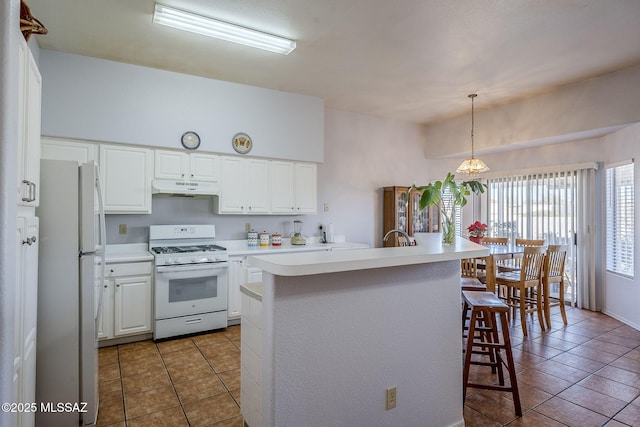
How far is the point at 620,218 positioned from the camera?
14.4 ft

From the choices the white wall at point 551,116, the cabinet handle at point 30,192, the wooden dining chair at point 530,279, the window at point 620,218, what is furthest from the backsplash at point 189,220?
the window at point 620,218

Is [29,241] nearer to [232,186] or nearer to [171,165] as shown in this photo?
[171,165]

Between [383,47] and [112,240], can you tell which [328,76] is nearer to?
[383,47]

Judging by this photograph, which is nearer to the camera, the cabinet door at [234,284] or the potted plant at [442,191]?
the potted plant at [442,191]

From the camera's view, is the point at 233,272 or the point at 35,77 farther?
the point at 233,272

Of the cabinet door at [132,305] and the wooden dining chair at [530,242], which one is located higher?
the wooden dining chair at [530,242]

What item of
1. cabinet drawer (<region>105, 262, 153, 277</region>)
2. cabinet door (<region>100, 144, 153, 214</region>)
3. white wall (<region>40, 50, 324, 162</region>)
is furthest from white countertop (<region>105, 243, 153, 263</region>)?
white wall (<region>40, 50, 324, 162</region>)

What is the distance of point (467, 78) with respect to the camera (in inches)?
166

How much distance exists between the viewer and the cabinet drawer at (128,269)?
3.50m

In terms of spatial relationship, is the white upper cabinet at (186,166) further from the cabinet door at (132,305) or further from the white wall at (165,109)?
the cabinet door at (132,305)

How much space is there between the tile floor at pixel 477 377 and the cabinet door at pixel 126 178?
4.81 feet

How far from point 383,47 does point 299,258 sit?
104 inches

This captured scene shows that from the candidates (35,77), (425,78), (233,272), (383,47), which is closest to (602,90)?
(425,78)

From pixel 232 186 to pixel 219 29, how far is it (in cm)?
185
